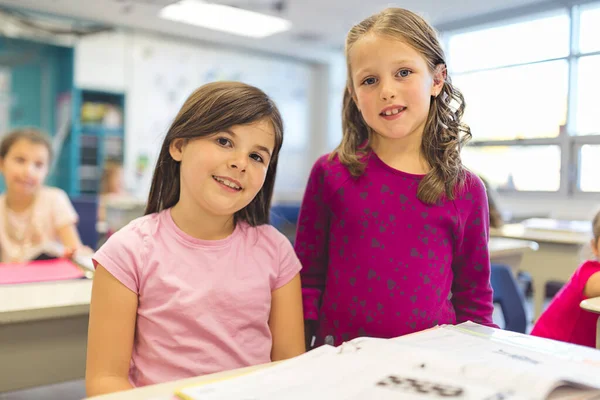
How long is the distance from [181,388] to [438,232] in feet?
2.22

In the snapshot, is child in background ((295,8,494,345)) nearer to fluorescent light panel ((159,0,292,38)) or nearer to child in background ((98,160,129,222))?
fluorescent light panel ((159,0,292,38))

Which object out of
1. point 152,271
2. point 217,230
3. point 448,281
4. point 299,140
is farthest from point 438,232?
point 299,140

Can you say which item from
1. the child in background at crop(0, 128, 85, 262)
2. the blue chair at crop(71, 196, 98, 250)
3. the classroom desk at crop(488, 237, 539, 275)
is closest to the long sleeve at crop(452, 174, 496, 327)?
the classroom desk at crop(488, 237, 539, 275)

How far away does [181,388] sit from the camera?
62cm

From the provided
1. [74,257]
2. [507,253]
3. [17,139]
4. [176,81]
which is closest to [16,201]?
[17,139]

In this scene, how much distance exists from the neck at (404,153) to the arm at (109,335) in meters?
0.62

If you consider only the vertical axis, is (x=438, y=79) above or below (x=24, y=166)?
above

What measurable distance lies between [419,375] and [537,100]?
6.38m

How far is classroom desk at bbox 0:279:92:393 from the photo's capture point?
1.21 m

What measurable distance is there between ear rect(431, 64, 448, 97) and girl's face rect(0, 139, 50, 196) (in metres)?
1.82

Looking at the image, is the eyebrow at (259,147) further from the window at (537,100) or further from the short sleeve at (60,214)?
the window at (537,100)

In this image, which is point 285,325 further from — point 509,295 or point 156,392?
point 509,295

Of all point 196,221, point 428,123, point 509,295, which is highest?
point 428,123

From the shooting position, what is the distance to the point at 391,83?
1046 mm
